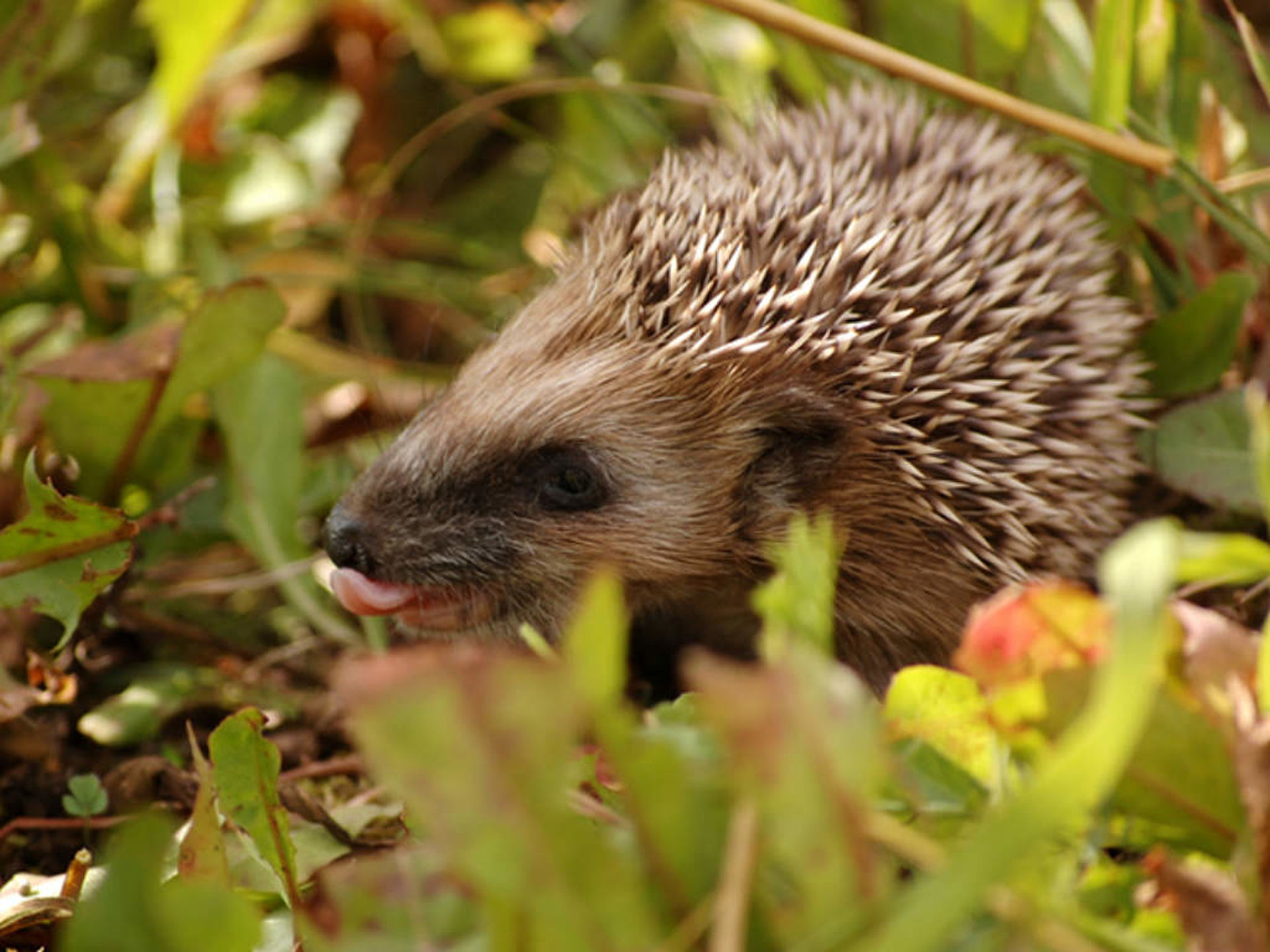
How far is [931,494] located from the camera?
223cm

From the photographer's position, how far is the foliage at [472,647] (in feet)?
3.89

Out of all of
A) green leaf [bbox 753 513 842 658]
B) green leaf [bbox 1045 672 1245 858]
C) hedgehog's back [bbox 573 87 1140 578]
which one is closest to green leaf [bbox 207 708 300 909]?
green leaf [bbox 753 513 842 658]

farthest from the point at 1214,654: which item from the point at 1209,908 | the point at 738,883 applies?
the point at 738,883

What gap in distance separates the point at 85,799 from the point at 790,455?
123 centimetres

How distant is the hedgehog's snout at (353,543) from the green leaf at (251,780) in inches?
18.6

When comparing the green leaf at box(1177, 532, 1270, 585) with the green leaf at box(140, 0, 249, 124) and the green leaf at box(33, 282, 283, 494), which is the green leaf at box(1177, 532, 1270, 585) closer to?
the green leaf at box(140, 0, 249, 124)

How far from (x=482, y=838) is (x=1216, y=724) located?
794mm

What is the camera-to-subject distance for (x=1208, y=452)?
234 centimetres

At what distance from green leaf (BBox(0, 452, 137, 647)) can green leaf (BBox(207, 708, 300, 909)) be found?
1.45ft

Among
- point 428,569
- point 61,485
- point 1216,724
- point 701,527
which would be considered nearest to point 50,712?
point 61,485

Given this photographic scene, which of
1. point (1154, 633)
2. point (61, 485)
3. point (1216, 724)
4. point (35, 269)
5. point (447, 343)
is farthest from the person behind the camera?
point (447, 343)

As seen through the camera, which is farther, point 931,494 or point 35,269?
point 35,269

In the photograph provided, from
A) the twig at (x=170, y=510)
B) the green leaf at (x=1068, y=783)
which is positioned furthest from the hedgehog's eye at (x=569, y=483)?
the green leaf at (x=1068, y=783)

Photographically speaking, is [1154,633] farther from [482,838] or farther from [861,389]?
[861,389]
